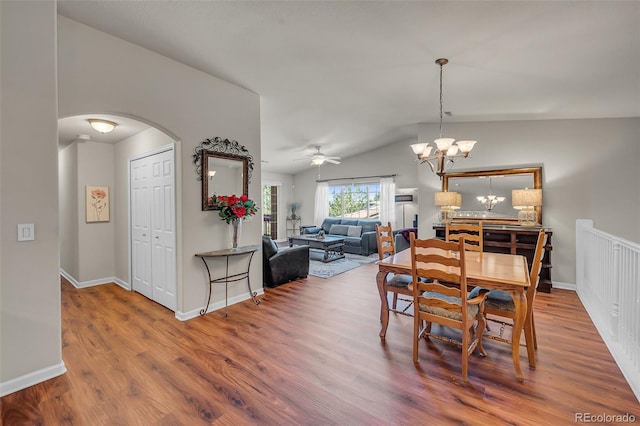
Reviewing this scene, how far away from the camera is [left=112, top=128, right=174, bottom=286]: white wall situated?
4.28 meters

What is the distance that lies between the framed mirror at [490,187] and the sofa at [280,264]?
2.92m

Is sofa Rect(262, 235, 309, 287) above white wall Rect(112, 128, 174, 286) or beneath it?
beneath

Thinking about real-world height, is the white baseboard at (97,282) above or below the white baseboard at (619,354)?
above

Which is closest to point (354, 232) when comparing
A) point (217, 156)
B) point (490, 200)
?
point (490, 200)

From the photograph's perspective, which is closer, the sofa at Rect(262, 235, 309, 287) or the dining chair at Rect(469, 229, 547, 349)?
the dining chair at Rect(469, 229, 547, 349)

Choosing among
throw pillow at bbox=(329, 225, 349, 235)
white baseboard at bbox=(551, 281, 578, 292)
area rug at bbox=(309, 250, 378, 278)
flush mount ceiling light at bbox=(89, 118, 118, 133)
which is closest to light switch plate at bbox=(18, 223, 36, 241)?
flush mount ceiling light at bbox=(89, 118, 118, 133)

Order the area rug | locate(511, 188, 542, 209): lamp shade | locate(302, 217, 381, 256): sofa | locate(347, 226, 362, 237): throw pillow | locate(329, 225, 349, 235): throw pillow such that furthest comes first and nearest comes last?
locate(329, 225, 349, 235): throw pillow → locate(347, 226, 362, 237): throw pillow → locate(302, 217, 381, 256): sofa → the area rug → locate(511, 188, 542, 209): lamp shade

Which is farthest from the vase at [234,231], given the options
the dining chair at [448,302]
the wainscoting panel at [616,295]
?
the wainscoting panel at [616,295]

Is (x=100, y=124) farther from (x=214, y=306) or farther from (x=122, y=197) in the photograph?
(x=214, y=306)

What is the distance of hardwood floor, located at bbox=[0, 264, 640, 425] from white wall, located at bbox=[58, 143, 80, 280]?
1878 millimetres

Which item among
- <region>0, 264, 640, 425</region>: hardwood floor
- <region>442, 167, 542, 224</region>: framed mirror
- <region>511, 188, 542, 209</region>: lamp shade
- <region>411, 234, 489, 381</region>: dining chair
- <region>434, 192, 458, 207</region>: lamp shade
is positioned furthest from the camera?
<region>434, 192, 458, 207</region>: lamp shade

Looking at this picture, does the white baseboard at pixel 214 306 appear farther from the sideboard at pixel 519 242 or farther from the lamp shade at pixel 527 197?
the lamp shade at pixel 527 197

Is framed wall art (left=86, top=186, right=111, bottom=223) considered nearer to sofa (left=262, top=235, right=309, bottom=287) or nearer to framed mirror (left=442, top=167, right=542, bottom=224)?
sofa (left=262, top=235, right=309, bottom=287)

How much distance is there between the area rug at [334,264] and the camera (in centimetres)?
546
